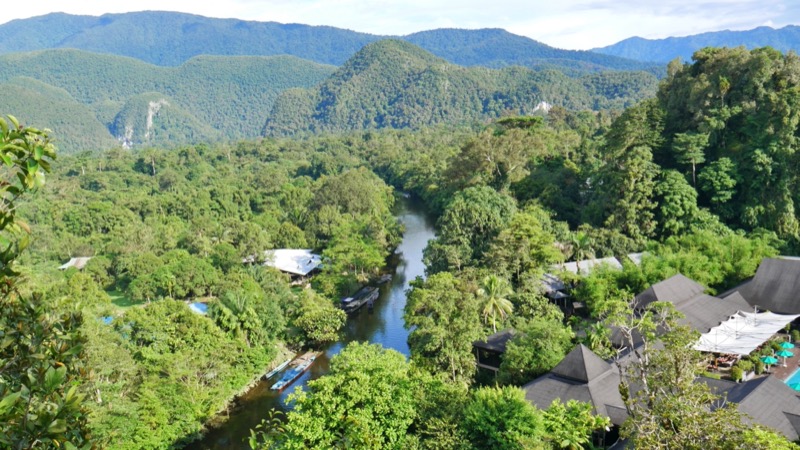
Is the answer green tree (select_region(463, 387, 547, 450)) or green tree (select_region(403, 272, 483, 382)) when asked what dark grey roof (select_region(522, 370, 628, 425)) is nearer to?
green tree (select_region(463, 387, 547, 450))

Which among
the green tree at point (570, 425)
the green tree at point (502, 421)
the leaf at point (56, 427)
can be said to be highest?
the leaf at point (56, 427)

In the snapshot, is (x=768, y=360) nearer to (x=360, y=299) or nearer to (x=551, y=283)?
(x=551, y=283)

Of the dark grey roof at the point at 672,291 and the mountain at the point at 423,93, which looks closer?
the dark grey roof at the point at 672,291

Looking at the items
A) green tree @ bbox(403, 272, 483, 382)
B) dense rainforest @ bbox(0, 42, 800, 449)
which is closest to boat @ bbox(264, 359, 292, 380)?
dense rainforest @ bbox(0, 42, 800, 449)

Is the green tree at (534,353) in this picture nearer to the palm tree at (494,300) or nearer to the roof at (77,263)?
the palm tree at (494,300)

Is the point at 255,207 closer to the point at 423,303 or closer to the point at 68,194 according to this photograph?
the point at 68,194

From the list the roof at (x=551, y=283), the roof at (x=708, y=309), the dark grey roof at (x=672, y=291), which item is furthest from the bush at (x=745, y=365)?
the roof at (x=551, y=283)
